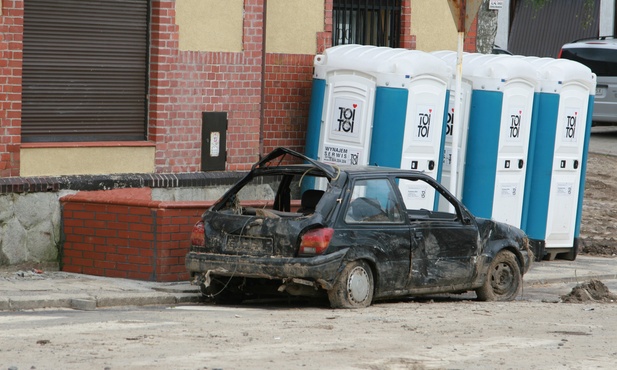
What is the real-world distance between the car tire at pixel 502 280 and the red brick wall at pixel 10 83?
5147 millimetres

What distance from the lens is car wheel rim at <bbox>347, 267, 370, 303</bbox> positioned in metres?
11.5

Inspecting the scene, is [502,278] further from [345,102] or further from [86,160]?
[86,160]

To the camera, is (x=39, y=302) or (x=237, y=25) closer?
(x=39, y=302)

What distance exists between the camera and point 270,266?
11.3m

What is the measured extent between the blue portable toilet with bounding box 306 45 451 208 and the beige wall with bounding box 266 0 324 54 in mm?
939

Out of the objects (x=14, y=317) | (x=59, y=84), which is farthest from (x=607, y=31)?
(x=14, y=317)

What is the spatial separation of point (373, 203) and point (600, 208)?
10341 mm

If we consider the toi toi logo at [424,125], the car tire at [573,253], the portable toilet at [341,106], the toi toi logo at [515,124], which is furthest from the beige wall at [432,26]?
the car tire at [573,253]

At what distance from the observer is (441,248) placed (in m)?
12.5

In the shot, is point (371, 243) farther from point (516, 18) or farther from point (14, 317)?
point (516, 18)

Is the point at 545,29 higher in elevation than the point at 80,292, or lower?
higher

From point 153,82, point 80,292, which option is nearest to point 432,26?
point 153,82

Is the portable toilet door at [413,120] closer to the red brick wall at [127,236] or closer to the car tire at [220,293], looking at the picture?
the red brick wall at [127,236]

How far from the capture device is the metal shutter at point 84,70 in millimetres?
14141
